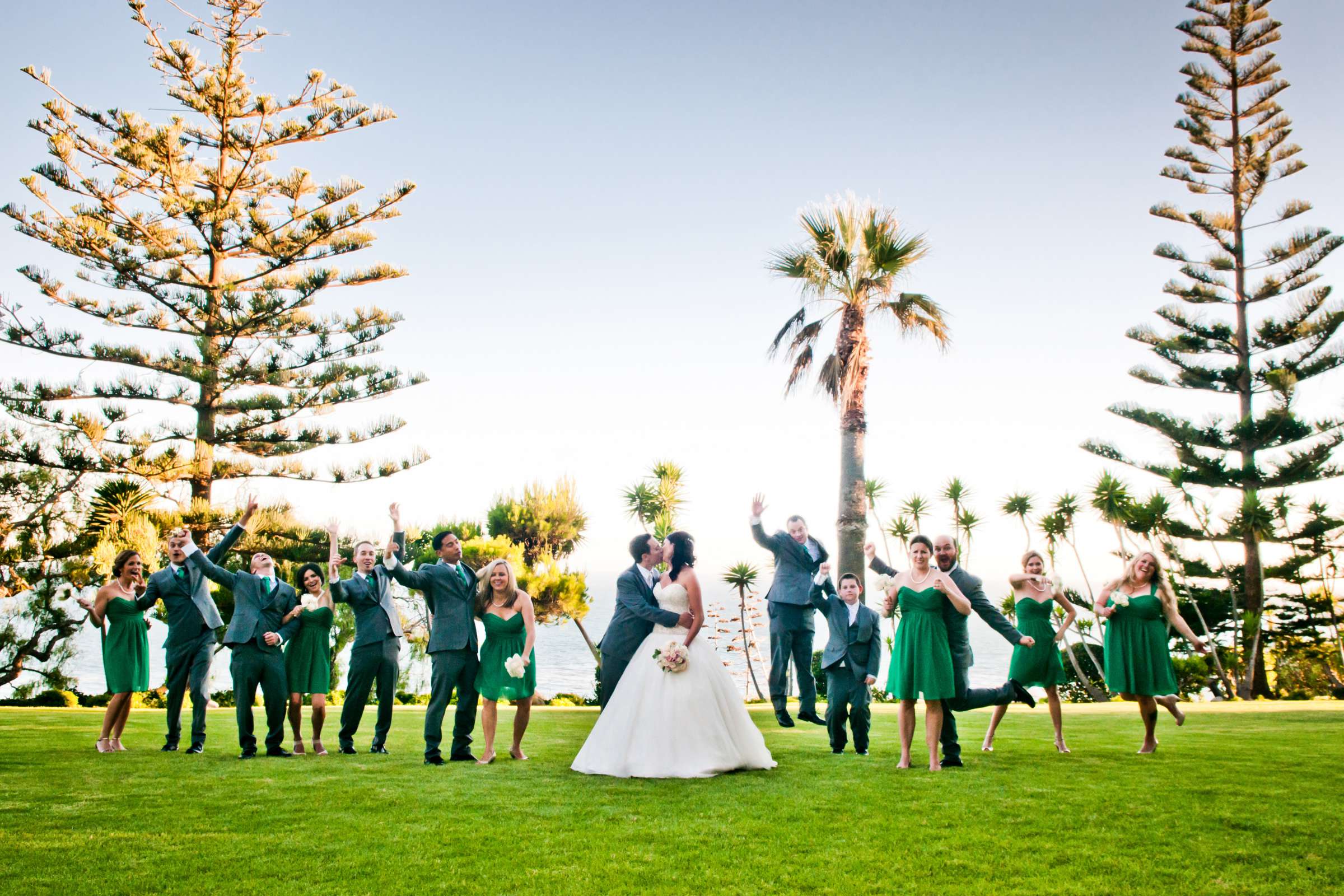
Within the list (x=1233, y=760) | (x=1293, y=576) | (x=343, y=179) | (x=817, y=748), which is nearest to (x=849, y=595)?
(x=817, y=748)

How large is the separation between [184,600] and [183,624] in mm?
197

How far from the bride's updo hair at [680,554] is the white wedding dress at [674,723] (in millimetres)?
124

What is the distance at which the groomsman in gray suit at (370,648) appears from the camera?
775 cm

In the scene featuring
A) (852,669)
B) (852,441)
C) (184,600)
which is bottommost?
(852,669)

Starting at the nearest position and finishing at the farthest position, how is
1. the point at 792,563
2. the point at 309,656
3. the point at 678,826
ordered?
the point at 678,826
the point at 309,656
the point at 792,563

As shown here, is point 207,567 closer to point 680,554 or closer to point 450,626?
point 450,626

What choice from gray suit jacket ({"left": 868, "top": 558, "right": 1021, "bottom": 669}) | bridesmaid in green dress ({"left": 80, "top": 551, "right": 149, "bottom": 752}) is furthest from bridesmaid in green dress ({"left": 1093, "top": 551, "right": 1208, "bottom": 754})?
bridesmaid in green dress ({"left": 80, "top": 551, "right": 149, "bottom": 752})

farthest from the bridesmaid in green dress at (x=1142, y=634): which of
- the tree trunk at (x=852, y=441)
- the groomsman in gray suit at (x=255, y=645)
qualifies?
the tree trunk at (x=852, y=441)

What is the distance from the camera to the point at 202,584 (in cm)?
781

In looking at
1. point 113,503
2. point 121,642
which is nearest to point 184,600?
point 121,642

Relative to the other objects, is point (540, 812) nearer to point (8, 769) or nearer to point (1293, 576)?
point (8, 769)

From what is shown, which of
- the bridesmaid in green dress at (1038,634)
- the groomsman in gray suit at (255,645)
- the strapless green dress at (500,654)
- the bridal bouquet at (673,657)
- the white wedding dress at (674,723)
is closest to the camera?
the white wedding dress at (674,723)

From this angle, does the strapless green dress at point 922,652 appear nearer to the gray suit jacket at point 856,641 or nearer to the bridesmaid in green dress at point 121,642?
the gray suit jacket at point 856,641

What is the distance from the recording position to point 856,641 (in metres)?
7.55
